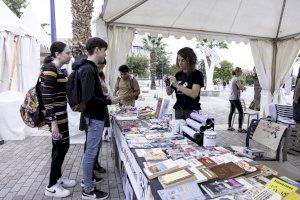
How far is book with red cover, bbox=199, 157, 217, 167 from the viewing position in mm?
1669

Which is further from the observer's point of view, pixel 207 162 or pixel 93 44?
pixel 93 44

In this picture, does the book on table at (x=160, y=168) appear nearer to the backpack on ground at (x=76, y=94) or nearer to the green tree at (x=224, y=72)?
the backpack on ground at (x=76, y=94)

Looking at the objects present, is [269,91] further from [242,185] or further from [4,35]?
[4,35]

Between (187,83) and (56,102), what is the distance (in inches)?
56.9

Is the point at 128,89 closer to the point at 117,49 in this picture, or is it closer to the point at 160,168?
the point at 117,49

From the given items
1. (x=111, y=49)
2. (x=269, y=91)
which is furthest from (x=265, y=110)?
(x=111, y=49)

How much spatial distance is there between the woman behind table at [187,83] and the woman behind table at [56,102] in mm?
1168

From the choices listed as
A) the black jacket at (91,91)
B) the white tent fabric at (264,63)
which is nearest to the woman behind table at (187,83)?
the black jacket at (91,91)

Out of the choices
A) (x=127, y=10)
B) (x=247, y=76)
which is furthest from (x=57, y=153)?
(x=247, y=76)

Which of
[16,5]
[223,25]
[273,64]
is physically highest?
[16,5]

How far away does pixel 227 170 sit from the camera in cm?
156

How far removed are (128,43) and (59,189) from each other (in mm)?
3519

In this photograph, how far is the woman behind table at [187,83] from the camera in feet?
9.37

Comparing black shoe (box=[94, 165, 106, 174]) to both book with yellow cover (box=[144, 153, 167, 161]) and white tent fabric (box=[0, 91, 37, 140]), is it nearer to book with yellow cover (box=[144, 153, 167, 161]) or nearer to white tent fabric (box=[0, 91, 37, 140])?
book with yellow cover (box=[144, 153, 167, 161])
